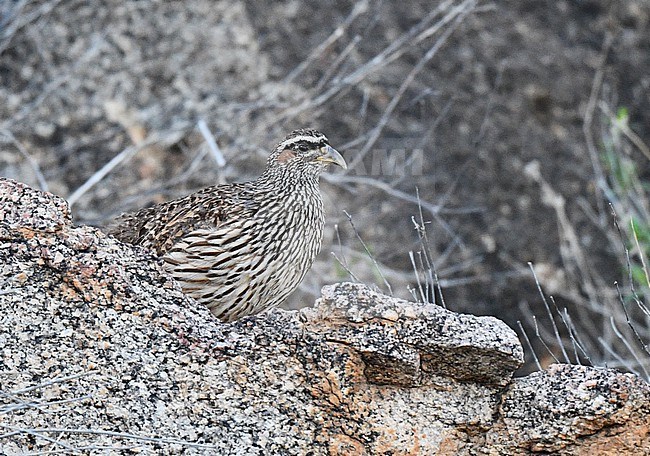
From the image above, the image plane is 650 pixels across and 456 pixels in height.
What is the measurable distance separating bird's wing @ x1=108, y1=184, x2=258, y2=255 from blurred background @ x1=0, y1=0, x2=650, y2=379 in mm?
3269

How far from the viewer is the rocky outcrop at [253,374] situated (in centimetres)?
340

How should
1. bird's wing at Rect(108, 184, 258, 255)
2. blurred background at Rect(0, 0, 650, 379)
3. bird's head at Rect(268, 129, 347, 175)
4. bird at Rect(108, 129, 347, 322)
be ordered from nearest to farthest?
bird at Rect(108, 129, 347, 322) < bird's wing at Rect(108, 184, 258, 255) < bird's head at Rect(268, 129, 347, 175) < blurred background at Rect(0, 0, 650, 379)

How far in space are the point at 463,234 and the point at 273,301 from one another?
433 cm

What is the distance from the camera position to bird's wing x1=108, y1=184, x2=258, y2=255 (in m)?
5.15

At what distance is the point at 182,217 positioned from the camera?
5.21 meters

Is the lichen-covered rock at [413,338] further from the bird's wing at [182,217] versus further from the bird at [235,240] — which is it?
the bird's wing at [182,217]

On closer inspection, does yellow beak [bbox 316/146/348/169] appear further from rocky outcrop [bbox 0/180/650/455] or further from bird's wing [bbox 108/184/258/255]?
rocky outcrop [bbox 0/180/650/455]

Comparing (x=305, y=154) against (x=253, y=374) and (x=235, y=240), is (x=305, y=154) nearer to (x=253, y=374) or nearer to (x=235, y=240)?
(x=235, y=240)

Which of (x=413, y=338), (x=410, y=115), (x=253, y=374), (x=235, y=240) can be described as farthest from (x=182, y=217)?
(x=410, y=115)

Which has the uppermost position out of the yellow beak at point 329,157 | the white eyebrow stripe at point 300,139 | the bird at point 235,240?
the white eyebrow stripe at point 300,139

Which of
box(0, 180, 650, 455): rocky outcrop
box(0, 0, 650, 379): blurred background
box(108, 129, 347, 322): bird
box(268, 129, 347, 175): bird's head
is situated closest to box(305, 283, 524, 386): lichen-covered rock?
box(0, 180, 650, 455): rocky outcrop

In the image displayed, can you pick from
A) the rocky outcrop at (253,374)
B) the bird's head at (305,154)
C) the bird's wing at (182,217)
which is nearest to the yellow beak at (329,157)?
the bird's head at (305,154)

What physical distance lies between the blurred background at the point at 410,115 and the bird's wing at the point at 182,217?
3269 mm

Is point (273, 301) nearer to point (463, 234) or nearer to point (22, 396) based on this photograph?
point (22, 396)
